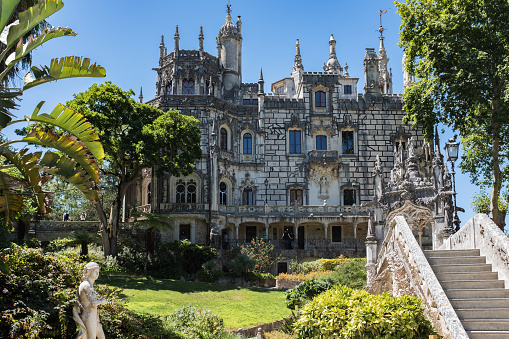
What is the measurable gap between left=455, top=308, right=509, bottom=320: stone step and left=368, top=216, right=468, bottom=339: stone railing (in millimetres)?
712

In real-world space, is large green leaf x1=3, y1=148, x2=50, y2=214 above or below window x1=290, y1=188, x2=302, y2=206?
below

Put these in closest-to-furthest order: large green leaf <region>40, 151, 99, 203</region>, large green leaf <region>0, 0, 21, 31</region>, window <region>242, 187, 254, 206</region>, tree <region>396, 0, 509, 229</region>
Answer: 1. large green leaf <region>0, 0, 21, 31</region>
2. large green leaf <region>40, 151, 99, 203</region>
3. tree <region>396, 0, 509, 229</region>
4. window <region>242, 187, 254, 206</region>

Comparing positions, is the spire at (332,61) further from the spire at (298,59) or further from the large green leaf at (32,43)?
the large green leaf at (32,43)

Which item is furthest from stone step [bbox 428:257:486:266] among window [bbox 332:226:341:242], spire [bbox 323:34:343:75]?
spire [bbox 323:34:343:75]

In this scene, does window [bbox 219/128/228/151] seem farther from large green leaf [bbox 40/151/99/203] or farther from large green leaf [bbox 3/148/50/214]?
large green leaf [bbox 3/148/50/214]

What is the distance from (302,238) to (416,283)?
1234 inches

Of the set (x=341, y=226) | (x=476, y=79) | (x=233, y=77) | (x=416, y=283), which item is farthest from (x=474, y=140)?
(x=233, y=77)

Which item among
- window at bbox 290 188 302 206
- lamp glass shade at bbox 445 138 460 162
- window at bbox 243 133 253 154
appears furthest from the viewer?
window at bbox 243 133 253 154

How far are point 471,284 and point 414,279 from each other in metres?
1.30

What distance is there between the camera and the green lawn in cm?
2175

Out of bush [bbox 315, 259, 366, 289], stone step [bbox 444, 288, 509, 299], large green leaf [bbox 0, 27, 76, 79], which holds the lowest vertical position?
bush [bbox 315, 259, 366, 289]

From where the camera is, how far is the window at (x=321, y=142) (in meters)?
46.2

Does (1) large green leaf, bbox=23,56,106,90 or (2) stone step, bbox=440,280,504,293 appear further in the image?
(2) stone step, bbox=440,280,504,293

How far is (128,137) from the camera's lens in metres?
33.5
